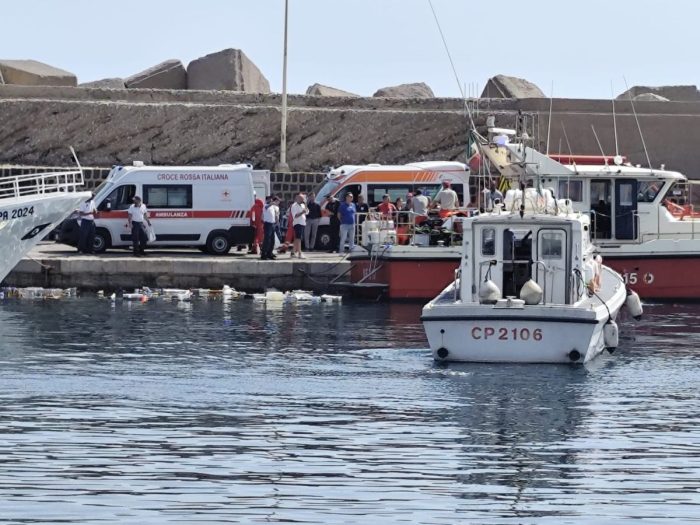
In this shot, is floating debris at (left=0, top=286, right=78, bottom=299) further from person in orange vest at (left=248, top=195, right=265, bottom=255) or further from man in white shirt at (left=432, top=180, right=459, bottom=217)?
man in white shirt at (left=432, top=180, right=459, bottom=217)

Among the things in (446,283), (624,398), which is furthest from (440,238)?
(624,398)

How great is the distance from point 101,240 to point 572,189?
923cm

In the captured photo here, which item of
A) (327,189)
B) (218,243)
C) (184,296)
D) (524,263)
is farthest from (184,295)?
(524,263)

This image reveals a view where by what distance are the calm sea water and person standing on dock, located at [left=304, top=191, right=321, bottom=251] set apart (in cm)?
854

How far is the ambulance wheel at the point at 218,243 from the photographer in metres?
34.7

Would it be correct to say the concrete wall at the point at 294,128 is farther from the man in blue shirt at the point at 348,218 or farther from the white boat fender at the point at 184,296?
the white boat fender at the point at 184,296

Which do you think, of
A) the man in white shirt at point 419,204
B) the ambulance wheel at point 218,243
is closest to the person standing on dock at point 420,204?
the man in white shirt at point 419,204

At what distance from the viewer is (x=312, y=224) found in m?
36.0

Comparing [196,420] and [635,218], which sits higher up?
[635,218]

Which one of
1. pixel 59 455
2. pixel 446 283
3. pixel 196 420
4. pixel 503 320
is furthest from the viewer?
pixel 446 283

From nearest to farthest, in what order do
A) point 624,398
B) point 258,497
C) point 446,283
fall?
point 258,497 → point 624,398 → point 446,283

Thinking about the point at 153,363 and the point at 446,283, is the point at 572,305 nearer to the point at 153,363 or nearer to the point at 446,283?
the point at 153,363

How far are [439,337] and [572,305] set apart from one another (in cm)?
177

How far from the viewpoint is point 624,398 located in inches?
810
